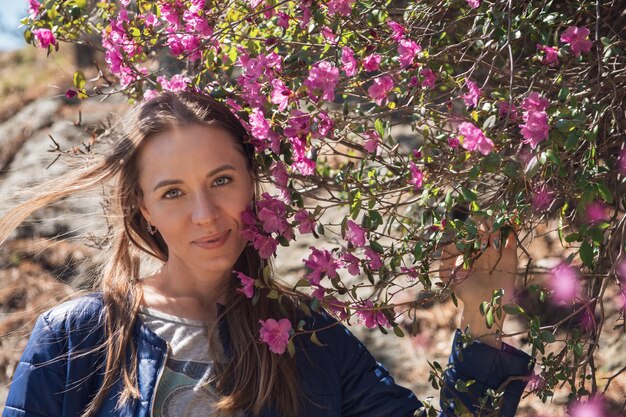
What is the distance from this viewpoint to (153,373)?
7.24 ft

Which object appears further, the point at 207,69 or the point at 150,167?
the point at 207,69

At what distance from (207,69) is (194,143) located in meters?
0.35

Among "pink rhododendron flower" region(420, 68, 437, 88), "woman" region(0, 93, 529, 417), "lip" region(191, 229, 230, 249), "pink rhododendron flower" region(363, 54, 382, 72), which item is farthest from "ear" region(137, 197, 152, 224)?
"pink rhododendron flower" region(420, 68, 437, 88)

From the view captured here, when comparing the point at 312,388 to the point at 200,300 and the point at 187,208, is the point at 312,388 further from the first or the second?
the point at 187,208

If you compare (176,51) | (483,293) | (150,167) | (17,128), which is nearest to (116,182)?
(150,167)

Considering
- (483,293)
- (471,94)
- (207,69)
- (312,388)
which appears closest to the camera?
(471,94)

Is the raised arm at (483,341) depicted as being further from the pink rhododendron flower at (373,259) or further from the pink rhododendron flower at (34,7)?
the pink rhododendron flower at (34,7)

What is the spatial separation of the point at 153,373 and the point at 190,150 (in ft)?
1.70

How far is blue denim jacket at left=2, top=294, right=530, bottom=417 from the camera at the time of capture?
7.13 ft

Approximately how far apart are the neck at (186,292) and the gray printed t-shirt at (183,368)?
3 centimetres

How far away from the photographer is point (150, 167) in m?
2.26

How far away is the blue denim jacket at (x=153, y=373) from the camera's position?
2.17 metres

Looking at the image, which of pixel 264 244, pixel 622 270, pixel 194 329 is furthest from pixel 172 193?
pixel 622 270

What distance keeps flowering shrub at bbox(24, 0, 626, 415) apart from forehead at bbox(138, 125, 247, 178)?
2.8 inches
